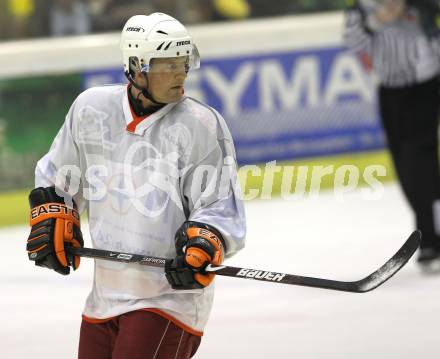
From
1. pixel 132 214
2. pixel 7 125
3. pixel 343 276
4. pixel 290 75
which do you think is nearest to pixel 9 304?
pixel 343 276

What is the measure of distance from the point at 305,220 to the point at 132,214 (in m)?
4.09

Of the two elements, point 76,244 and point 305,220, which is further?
point 305,220

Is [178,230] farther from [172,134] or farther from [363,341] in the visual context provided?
[363,341]

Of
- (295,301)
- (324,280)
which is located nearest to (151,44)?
(324,280)

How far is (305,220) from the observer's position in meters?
7.12

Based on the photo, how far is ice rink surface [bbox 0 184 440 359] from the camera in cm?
456

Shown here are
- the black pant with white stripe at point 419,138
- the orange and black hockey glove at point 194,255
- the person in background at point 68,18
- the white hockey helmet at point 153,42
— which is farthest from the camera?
the person in background at point 68,18

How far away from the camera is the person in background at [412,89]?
19.1ft

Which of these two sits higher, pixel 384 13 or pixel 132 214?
pixel 132 214

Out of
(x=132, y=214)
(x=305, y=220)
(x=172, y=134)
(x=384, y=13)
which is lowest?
(x=305, y=220)

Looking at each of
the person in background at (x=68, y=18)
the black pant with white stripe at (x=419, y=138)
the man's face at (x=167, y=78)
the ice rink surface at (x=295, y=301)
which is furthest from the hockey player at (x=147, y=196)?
the person in background at (x=68, y=18)

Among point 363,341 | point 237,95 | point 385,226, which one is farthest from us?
point 237,95

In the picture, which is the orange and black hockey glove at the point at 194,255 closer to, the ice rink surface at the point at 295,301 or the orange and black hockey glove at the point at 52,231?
the orange and black hockey glove at the point at 52,231

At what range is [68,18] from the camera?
25.0 feet
